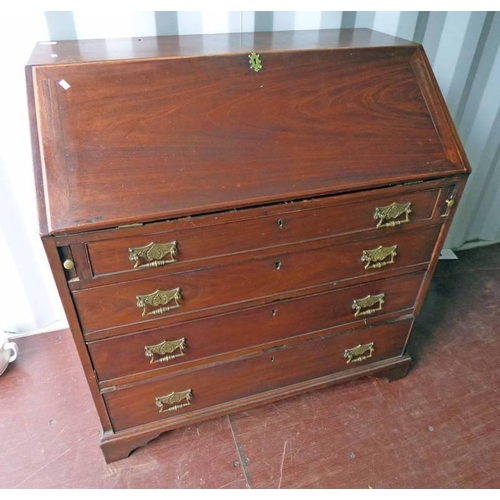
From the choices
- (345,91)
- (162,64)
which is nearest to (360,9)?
(345,91)

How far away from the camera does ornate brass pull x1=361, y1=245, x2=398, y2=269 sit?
131cm

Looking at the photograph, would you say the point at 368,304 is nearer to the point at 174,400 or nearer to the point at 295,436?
the point at 295,436

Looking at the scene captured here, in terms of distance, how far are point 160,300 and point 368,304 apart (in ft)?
2.32

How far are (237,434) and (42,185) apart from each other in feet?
3.56

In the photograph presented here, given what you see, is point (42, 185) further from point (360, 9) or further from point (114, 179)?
point (360, 9)

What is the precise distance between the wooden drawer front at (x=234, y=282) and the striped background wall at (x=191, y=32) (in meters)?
0.73

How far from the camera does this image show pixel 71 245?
3.22 feet

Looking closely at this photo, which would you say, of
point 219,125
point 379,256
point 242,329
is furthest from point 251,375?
point 219,125

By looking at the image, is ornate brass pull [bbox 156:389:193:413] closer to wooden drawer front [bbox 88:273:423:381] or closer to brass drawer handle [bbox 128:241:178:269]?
wooden drawer front [bbox 88:273:423:381]

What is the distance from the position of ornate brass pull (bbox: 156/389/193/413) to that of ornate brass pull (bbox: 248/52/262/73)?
101 centimetres

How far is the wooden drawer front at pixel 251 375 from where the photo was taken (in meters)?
1.36

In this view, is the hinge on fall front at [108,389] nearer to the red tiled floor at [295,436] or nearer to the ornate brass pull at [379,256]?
the red tiled floor at [295,436]

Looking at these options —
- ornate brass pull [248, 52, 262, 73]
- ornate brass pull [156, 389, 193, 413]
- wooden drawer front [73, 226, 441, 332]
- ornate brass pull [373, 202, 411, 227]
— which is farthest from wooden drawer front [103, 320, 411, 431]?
ornate brass pull [248, 52, 262, 73]

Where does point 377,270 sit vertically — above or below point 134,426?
above
